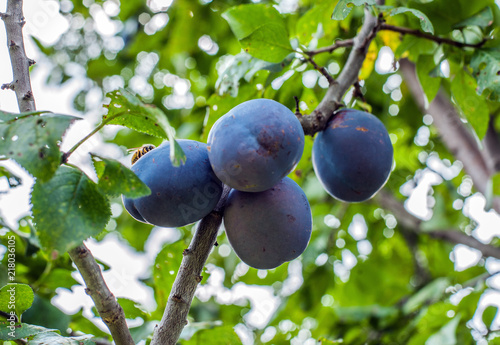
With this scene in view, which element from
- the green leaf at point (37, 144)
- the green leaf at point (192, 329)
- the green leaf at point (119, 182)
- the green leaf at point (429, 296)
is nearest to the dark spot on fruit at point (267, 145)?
the green leaf at point (119, 182)

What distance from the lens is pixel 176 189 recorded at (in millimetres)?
904

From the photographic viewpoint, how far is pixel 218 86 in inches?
56.9

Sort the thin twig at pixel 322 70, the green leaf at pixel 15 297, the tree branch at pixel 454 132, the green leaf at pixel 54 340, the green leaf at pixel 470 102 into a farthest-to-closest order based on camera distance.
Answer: the tree branch at pixel 454 132 < the green leaf at pixel 470 102 < the thin twig at pixel 322 70 < the green leaf at pixel 15 297 < the green leaf at pixel 54 340

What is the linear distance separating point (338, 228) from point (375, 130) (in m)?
1.41

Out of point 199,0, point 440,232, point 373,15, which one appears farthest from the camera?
point 199,0

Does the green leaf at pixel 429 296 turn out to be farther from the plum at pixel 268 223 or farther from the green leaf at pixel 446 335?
the plum at pixel 268 223

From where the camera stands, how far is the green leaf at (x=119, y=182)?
749 mm

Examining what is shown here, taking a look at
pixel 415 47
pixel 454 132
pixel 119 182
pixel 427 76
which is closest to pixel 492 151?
pixel 454 132

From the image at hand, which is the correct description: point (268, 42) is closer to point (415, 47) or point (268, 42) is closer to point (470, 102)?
point (415, 47)

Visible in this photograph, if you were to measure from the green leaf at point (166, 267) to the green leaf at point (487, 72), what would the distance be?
1.03m

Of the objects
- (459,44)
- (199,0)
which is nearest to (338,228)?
(459,44)

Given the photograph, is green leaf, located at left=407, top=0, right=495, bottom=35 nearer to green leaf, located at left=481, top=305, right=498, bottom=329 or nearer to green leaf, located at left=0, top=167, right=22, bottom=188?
green leaf, located at left=481, top=305, right=498, bottom=329

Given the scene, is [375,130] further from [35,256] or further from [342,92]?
[35,256]

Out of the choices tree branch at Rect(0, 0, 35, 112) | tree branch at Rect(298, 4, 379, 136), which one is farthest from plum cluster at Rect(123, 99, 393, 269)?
tree branch at Rect(0, 0, 35, 112)
